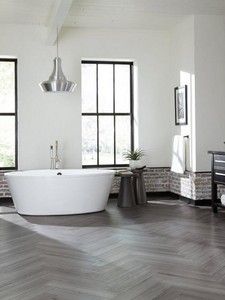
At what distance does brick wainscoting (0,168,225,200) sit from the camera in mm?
7164

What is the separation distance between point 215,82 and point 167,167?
183 cm

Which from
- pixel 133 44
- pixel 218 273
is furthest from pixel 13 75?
pixel 218 273

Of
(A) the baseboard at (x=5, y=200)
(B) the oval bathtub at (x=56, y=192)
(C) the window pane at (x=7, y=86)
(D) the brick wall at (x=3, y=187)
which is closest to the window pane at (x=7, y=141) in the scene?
(C) the window pane at (x=7, y=86)

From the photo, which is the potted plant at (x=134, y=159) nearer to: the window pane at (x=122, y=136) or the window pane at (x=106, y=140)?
the window pane at (x=122, y=136)

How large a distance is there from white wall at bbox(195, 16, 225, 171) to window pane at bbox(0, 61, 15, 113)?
317 cm

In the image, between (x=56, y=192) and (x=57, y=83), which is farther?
(x=57, y=83)

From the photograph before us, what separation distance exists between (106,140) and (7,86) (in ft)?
6.58

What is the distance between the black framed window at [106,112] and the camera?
818 centimetres

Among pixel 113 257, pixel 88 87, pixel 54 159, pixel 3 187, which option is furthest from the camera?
pixel 88 87

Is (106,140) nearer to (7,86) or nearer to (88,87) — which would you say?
(88,87)

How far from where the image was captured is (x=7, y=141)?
786 cm

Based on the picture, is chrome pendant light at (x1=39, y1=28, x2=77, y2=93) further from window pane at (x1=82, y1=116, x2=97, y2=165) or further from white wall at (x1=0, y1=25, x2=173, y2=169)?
window pane at (x1=82, y1=116, x2=97, y2=165)

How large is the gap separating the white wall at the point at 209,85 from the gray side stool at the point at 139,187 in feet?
3.18

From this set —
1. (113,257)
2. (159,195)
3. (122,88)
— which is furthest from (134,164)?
(113,257)
